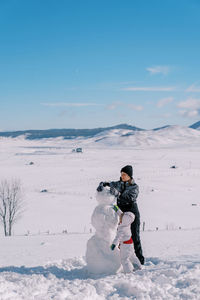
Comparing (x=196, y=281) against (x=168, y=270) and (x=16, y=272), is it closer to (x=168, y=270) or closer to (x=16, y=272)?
(x=168, y=270)

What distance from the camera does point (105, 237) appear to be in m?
6.16

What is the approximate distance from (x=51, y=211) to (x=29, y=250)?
17.1 meters

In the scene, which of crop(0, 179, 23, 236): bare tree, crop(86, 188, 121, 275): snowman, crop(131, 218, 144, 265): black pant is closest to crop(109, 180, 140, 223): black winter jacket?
crop(131, 218, 144, 265): black pant

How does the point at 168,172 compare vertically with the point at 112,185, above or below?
below

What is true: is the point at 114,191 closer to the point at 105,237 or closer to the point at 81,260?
the point at 105,237

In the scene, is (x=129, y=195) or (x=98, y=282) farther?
(x=129, y=195)

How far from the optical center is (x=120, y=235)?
599 cm

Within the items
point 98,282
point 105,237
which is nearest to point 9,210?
point 105,237

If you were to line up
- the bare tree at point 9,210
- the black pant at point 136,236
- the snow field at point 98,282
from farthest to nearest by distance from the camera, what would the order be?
the bare tree at point 9,210
the black pant at point 136,236
the snow field at point 98,282

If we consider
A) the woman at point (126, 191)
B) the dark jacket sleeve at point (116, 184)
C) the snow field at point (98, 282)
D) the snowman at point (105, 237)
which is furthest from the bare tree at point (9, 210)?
the dark jacket sleeve at point (116, 184)

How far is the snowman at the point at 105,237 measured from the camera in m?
6.09

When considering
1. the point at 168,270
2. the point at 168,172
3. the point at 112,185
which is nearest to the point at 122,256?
the point at 168,270

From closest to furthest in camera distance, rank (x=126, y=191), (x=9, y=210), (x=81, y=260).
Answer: (x=126, y=191) → (x=81, y=260) → (x=9, y=210)

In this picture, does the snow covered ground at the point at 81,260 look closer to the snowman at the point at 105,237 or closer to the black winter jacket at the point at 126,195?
the snowman at the point at 105,237
